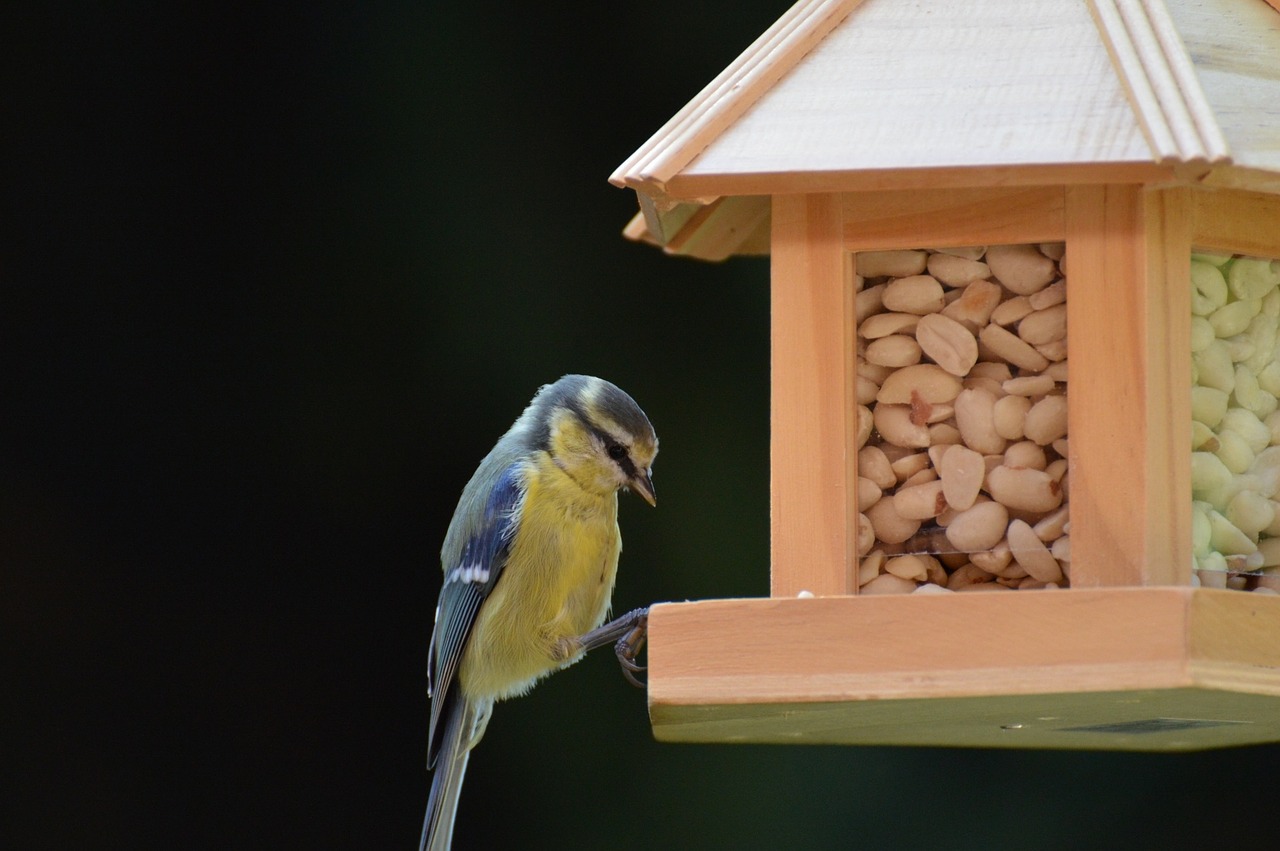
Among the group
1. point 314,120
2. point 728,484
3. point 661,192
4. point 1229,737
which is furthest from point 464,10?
point 1229,737

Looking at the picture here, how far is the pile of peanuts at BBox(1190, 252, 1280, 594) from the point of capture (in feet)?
5.65

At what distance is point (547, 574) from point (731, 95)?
39.5 inches

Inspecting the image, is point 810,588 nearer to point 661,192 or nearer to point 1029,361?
point 1029,361

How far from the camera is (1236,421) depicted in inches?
69.7

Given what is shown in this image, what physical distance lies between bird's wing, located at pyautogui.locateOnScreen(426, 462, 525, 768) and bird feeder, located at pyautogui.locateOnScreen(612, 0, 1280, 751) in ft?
2.47

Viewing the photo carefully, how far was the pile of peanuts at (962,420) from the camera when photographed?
1.72m

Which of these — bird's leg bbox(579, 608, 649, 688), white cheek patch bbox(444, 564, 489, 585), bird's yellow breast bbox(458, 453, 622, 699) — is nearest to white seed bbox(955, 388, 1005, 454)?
bird's leg bbox(579, 608, 649, 688)

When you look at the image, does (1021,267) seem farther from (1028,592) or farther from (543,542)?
(543,542)

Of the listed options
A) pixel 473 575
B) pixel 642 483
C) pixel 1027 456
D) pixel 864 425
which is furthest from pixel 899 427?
pixel 473 575

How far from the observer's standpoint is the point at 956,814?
125 inches

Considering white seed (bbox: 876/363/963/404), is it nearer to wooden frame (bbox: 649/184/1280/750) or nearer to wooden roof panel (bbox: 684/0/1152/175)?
wooden frame (bbox: 649/184/1280/750)

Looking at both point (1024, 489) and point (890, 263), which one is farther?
point (890, 263)

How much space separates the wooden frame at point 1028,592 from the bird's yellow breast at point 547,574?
64 cm

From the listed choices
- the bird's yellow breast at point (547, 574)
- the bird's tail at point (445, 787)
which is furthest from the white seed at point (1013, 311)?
the bird's tail at point (445, 787)
